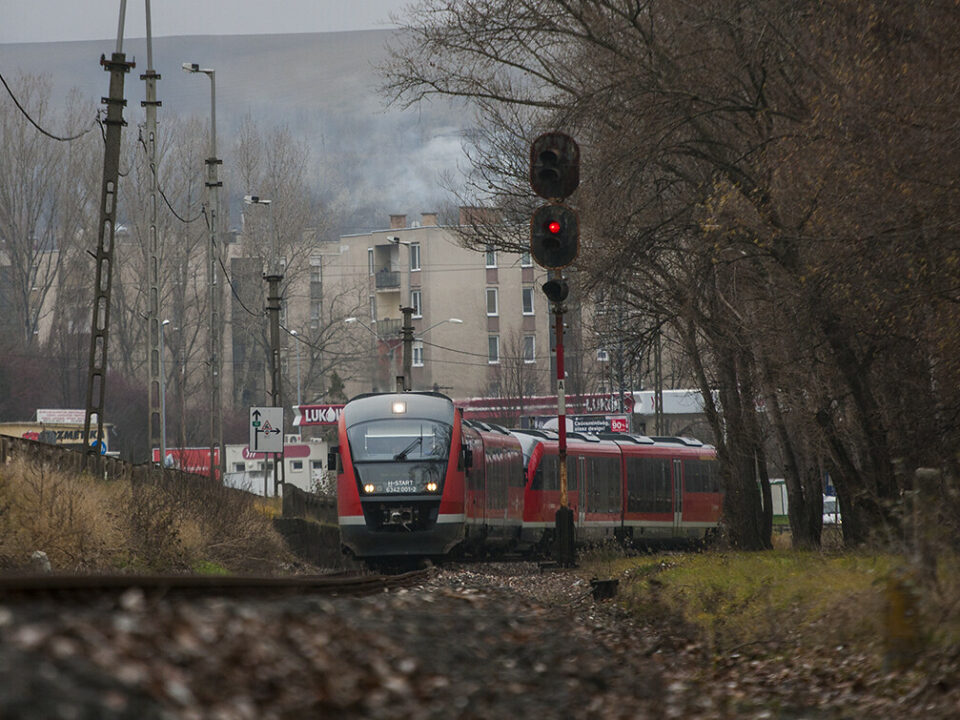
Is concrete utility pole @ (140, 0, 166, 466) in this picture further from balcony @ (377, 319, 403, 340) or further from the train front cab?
balcony @ (377, 319, 403, 340)

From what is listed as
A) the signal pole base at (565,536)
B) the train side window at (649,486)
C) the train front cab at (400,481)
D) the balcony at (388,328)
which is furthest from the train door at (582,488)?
the balcony at (388,328)

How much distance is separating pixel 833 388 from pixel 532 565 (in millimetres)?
9042

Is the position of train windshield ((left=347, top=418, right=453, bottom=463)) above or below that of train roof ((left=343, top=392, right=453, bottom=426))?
below

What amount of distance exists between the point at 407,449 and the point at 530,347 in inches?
3184

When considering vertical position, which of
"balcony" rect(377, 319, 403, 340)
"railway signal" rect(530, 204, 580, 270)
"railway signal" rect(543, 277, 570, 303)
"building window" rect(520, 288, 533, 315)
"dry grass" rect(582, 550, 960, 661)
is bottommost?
"dry grass" rect(582, 550, 960, 661)

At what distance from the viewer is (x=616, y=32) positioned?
2173 centimetres

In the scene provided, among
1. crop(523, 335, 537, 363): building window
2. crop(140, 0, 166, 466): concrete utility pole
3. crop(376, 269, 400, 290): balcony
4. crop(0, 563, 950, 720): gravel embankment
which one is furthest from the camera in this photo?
crop(376, 269, 400, 290): balcony

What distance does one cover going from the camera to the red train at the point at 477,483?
25594 mm

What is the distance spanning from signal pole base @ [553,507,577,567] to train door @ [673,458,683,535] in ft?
59.8

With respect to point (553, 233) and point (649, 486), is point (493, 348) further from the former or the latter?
point (553, 233)

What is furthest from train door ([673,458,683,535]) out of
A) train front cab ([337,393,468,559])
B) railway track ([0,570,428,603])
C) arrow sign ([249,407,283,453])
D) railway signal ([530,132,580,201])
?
railway track ([0,570,428,603])

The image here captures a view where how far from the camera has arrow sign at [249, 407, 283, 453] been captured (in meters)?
34.8

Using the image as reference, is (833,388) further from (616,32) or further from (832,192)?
(616,32)

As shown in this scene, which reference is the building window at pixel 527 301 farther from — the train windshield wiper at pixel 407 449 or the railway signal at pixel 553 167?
the railway signal at pixel 553 167
